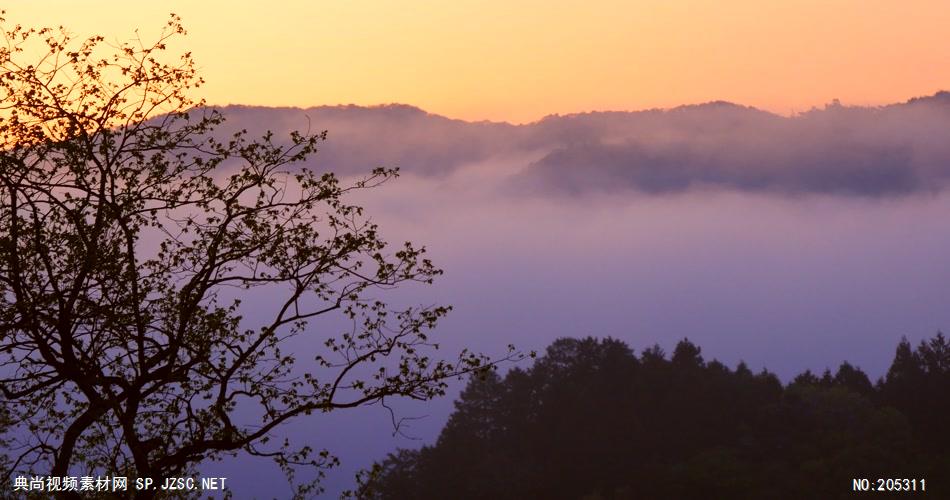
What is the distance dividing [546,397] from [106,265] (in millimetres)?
85763

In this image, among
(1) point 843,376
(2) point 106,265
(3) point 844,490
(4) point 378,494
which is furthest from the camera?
(1) point 843,376

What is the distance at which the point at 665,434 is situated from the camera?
330ft

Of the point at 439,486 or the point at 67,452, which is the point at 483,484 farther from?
the point at 67,452

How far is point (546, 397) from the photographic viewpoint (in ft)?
341

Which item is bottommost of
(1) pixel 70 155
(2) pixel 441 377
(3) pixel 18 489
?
(3) pixel 18 489

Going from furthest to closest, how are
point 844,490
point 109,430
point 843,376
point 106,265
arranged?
1. point 843,376
2. point 844,490
3. point 109,430
4. point 106,265

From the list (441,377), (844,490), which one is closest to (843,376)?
(844,490)

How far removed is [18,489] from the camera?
21906 millimetres

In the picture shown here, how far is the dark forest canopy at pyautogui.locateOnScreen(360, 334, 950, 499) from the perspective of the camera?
309 ft

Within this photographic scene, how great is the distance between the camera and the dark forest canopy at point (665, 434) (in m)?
94.2

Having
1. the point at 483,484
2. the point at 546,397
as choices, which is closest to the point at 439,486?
the point at 483,484

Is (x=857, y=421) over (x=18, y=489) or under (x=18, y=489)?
over

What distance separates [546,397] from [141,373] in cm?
8527

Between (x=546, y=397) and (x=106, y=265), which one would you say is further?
(x=546, y=397)
